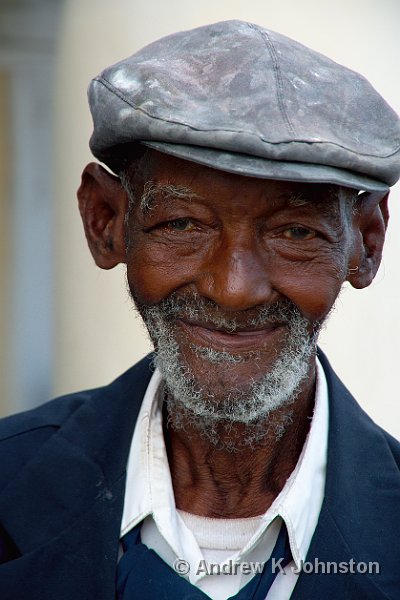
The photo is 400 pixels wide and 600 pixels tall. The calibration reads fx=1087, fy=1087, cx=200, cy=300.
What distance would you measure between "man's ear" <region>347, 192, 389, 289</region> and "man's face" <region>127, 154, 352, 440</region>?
65mm

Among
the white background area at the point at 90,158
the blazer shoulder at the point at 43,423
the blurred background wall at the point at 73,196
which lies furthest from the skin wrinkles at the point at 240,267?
the blurred background wall at the point at 73,196

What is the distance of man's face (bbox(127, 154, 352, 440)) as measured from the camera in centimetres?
235

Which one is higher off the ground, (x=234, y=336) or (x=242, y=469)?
(x=234, y=336)

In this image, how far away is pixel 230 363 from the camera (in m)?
2.44

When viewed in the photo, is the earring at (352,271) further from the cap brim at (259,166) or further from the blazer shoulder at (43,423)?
the blazer shoulder at (43,423)

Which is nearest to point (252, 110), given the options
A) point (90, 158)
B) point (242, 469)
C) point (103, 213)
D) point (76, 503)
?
point (103, 213)

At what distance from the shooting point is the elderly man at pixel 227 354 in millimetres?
2227

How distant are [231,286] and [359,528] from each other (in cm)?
63

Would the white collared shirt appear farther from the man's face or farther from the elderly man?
the man's face

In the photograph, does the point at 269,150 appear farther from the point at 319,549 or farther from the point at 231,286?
the point at 319,549

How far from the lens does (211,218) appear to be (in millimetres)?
2379

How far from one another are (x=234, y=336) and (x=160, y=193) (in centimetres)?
36

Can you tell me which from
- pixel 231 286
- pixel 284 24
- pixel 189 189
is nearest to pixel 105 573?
pixel 231 286

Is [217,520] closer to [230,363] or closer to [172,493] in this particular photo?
[172,493]
